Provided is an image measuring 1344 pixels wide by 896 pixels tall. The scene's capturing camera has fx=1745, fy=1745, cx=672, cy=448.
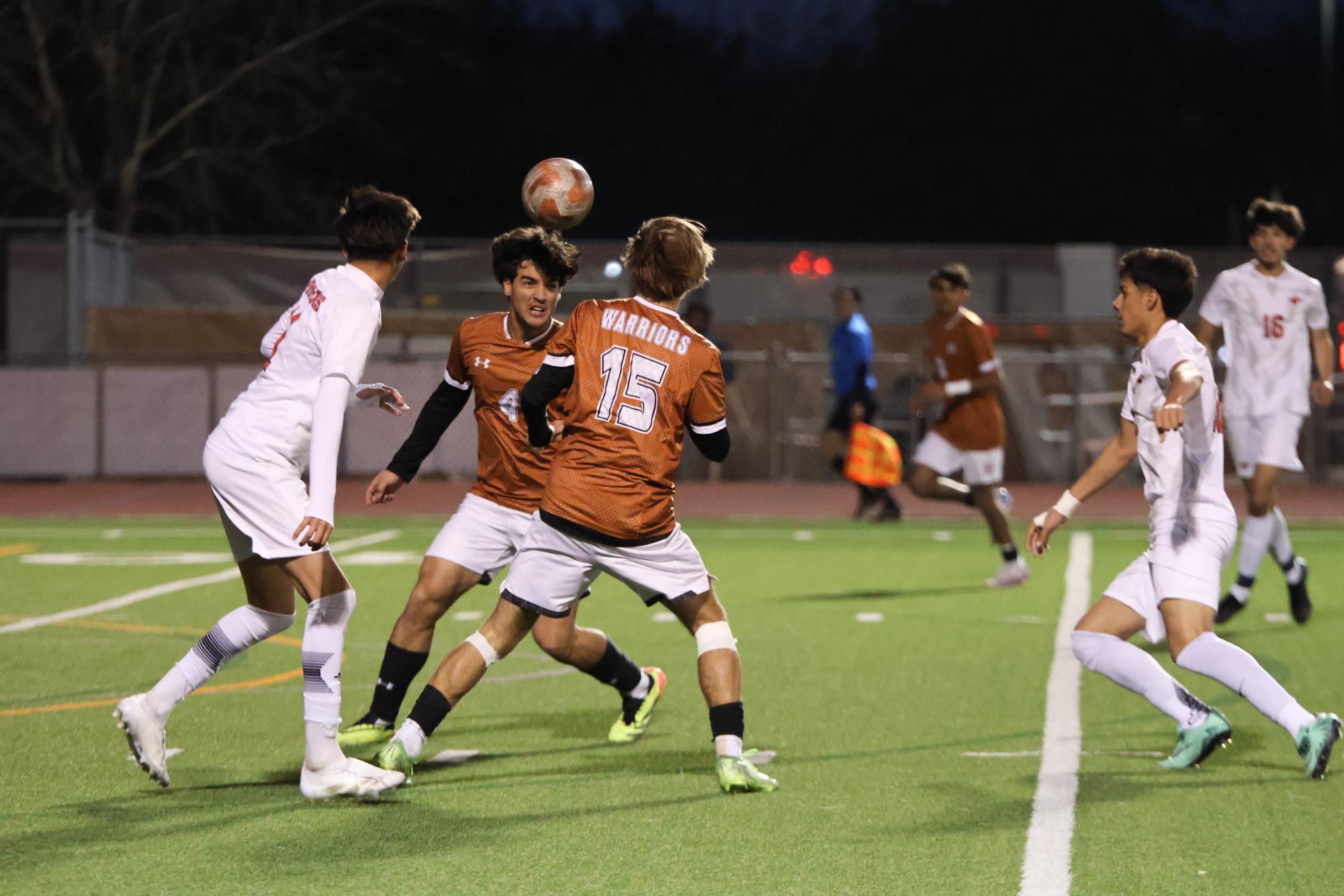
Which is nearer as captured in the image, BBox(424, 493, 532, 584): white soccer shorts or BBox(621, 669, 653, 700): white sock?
BBox(424, 493, 532, 584): white soccer shorts

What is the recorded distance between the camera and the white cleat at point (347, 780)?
5.67 metres

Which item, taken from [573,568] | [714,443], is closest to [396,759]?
[573,568]

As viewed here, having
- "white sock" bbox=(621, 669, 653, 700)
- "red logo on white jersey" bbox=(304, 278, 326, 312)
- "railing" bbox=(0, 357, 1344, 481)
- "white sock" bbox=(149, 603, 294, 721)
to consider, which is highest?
"red logo on white jersey" bbox=(304, 278, 326, 312)

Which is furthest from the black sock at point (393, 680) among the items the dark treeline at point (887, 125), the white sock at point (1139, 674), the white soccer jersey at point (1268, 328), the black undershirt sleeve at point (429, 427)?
the dark treeline at point (887, 125)

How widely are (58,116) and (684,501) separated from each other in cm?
1520

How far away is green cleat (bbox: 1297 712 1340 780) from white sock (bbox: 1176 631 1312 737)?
0.03m

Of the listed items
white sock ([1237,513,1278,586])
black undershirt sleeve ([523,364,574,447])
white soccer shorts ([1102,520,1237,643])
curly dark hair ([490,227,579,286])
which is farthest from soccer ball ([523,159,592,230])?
white sock ([1237,513,1278,586])

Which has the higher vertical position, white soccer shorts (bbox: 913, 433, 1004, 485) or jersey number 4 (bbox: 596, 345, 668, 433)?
jersey number 4 (bbox: 596, 345, 668, 433)

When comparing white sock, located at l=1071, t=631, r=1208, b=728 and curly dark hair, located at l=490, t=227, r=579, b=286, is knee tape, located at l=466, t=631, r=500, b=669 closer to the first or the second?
curly dark hair, located at l=490, t=227, r=579, b=286

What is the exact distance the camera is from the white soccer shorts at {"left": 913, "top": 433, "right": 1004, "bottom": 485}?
1205cm

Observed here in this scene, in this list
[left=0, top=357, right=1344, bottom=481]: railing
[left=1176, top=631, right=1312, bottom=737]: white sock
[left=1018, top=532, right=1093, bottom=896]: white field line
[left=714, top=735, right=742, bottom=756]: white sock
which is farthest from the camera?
[left=0, top=357, right=1344, bottom=481]: railing

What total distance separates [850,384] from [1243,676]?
404 inches

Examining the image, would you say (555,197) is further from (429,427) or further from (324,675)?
(324,675)

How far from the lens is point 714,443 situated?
586cm
